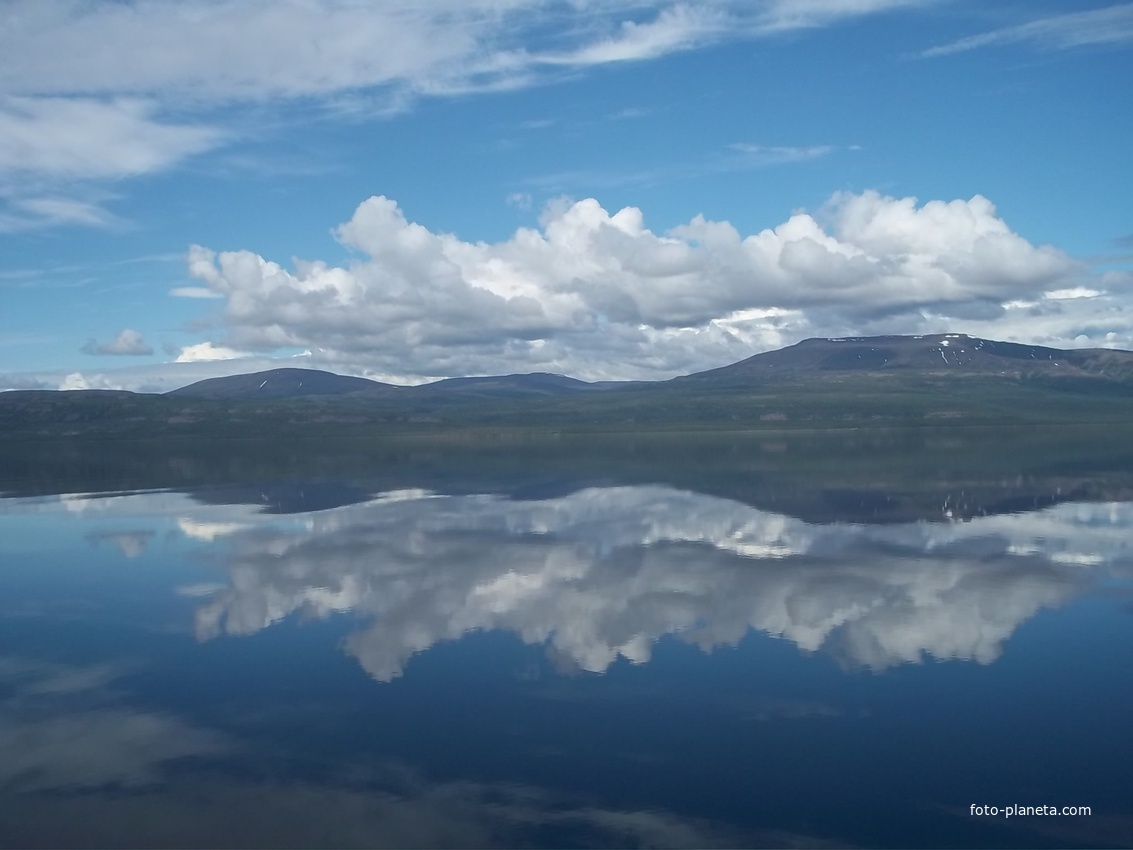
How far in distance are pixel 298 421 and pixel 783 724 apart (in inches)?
6913

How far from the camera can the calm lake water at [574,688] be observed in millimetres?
13633

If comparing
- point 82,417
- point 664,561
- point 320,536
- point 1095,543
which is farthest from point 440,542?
point 82,417

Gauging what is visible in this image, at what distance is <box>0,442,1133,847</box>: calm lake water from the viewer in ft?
44.7

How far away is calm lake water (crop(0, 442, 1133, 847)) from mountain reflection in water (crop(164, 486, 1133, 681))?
16 centimetres

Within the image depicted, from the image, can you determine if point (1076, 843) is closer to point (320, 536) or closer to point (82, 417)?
point (320, 536)

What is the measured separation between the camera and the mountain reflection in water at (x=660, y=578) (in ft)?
73.7

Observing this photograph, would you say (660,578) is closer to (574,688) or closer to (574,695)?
(574,688)

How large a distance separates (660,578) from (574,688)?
10.5m

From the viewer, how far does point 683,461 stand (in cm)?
8112

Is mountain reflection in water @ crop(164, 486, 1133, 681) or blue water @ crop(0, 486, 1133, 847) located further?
mountain reflection in water @ crop(164, 486, 1133, 681)

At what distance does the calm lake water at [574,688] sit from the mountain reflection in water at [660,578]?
161 mm

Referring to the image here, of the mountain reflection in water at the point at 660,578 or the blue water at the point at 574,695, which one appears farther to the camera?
the mountain reflection in water at the point at 660,578

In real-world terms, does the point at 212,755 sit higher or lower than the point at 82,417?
lower

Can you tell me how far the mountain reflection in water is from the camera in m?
22.5
